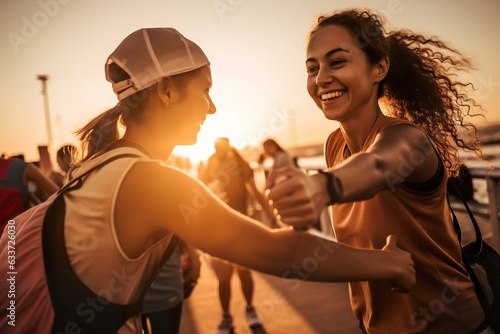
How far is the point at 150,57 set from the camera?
1.59 m

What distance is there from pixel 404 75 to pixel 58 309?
5.82 ft

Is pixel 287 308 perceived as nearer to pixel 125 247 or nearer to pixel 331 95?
pixel 331 95

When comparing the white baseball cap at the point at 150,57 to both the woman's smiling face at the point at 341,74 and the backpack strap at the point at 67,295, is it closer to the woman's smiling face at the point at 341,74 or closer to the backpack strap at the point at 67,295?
the backpack strap at the point at 67,295

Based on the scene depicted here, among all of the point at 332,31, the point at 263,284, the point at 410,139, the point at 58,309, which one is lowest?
the point at 263,284

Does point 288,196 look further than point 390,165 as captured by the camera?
No

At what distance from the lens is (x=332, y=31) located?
201 centimetres

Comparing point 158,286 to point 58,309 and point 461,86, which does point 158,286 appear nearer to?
point 58,309

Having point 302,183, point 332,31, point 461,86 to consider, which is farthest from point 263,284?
point 302,183

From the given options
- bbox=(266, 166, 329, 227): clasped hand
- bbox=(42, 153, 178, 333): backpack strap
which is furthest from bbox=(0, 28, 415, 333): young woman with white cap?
bbox=(266, 166, 329, 227): clasped hand

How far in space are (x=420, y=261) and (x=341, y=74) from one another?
33.3 inches

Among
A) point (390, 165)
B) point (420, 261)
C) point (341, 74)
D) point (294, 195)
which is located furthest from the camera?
point (341, 74)

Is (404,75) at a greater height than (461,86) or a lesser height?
greater

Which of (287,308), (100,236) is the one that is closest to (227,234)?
(100,236)

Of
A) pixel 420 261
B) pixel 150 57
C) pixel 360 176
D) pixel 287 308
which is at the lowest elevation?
pixel 287 308
